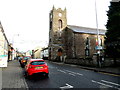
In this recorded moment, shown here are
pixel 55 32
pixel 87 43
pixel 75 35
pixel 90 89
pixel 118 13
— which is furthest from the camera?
pixel 55 32

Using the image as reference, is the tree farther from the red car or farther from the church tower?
the church tower

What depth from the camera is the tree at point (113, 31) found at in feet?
54.5

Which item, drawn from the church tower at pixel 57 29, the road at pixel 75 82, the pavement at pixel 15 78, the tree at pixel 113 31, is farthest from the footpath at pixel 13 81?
the church tower at pixel 57 29

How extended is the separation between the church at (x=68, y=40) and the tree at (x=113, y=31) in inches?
702

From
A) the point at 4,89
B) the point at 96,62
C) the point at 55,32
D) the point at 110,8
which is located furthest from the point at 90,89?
the point at 55,32


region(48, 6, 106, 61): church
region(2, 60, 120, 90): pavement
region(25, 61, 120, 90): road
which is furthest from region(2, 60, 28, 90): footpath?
region(48, 6, 106, 61): church

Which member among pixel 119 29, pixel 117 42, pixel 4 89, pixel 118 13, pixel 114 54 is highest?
pixel 118 13

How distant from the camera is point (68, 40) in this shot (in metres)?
39.9

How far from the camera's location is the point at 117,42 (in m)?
16.8

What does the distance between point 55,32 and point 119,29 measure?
28237 millimetres

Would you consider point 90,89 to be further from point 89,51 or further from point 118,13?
point 89,51

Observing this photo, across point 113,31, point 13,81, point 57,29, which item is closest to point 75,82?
point 13,81

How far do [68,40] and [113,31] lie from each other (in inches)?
917

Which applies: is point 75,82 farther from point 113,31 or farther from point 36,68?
point 113,31
